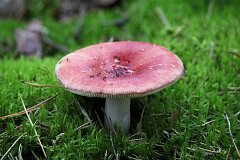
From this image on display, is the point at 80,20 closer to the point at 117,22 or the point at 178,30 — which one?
the point at 117,22

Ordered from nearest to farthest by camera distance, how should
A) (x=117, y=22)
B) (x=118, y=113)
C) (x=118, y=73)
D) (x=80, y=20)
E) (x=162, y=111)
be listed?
(x=118, y=73), (x=118, y=113), (x=162, y=111), (x=117, y=22), (x=80, y=20)

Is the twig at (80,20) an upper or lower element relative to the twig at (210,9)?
lower

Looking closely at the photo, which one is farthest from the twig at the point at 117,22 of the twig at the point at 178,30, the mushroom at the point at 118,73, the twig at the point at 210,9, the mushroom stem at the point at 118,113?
the mushroom stem at the point at 118,113

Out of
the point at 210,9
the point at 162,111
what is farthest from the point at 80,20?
the point at 162,111

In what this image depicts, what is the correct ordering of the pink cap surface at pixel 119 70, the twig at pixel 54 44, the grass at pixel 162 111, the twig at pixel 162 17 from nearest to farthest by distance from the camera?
1. the pink cap surface at pixel 119 70
2. the grass at pixel 162 111
3. the twig at pixel 162 17
4. the twig at pixel 54 44

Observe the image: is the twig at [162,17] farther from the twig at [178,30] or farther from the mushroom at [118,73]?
the mushroom at [118,73]

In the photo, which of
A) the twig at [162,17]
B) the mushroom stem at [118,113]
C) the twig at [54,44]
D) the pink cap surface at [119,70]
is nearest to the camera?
the pink cap surface at [119,70]

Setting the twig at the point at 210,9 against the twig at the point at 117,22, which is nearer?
the twig at the point at 210,9
